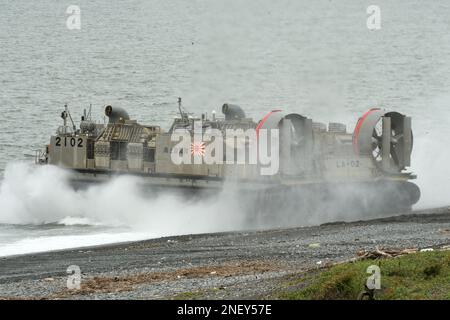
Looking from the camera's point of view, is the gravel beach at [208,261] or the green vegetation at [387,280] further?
the gravel beach at [208,261]

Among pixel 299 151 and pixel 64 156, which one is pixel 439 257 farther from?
pixel 64 156

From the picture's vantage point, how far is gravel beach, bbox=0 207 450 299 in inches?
708

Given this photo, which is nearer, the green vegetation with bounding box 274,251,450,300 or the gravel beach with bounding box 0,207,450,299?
the green vegetation with bounding box 274,251,450,300

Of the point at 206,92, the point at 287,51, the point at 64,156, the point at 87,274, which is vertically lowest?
the point at 87,274

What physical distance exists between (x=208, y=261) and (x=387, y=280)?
6494mm

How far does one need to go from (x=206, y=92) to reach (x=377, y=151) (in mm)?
10987

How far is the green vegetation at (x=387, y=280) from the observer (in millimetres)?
15305

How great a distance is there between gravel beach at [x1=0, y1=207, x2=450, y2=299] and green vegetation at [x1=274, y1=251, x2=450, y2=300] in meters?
0.68

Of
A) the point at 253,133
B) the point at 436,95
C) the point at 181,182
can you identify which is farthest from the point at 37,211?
the point at 436,95

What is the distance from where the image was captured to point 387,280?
15938 mm

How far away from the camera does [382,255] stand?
18.7m

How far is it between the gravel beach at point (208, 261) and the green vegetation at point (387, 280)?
0.68m

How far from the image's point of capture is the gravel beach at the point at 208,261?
59.0 feet

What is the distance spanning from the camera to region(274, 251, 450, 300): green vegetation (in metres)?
15.3
